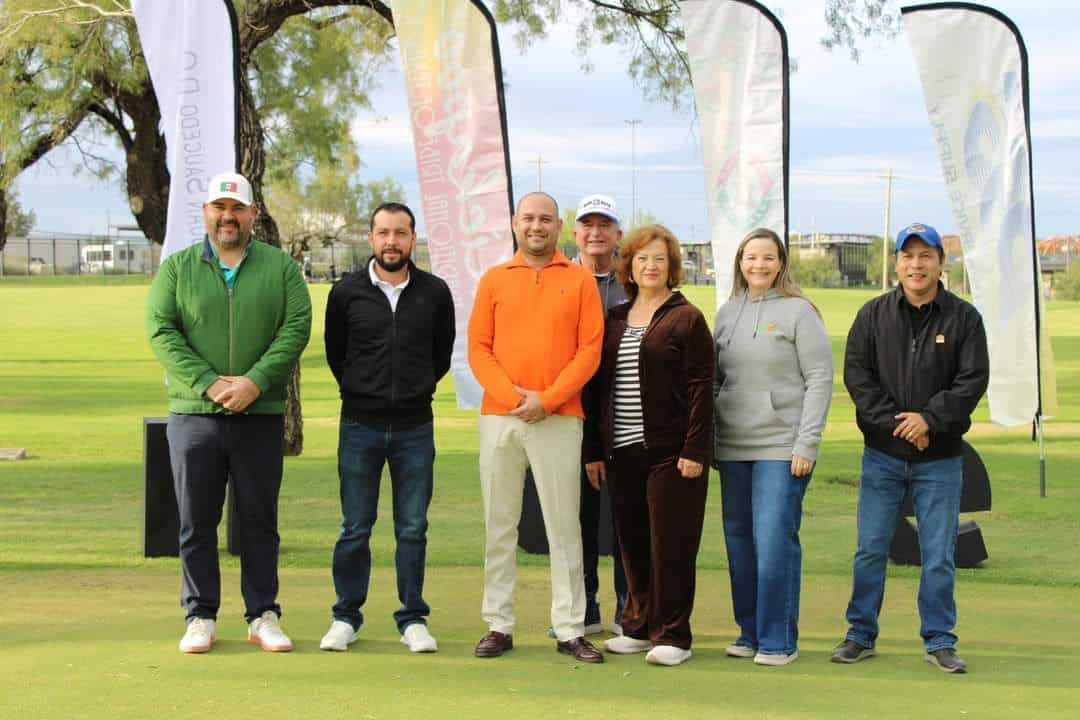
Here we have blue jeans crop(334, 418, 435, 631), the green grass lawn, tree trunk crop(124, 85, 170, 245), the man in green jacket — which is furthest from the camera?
tree trunk crop(124, 85, 170, 245)

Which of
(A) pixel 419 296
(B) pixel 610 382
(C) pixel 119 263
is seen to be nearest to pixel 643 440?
(B) pixel 610 382

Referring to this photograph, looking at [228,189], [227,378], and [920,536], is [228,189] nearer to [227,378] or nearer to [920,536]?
Answer: [227,378]

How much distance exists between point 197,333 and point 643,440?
1.91 m

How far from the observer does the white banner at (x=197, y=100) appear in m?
8.26

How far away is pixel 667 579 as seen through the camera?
5457 millimetres

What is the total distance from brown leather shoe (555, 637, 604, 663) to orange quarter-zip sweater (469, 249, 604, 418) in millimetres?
936

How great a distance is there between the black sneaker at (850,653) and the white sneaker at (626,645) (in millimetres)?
778

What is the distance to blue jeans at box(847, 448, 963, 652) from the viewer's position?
5453 mm

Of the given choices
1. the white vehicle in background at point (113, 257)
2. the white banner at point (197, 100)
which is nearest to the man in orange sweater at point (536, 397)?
the white banner at point (197, 100)

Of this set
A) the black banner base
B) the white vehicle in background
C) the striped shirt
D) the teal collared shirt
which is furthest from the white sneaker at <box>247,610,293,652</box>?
the white vehicle in background

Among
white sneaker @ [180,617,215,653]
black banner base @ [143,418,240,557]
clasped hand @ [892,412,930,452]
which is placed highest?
clasped hand @ [892,412,930,452]

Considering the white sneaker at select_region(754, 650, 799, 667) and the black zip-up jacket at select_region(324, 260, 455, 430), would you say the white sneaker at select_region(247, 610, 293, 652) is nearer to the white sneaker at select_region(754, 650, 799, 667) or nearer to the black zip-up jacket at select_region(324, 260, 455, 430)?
the black zip-up jacket at select_region(324, 260, 455, 430)

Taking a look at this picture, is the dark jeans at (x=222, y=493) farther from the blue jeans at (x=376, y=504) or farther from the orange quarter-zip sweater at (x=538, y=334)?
the orange quarter-zip sweater at (x=538, y=334)

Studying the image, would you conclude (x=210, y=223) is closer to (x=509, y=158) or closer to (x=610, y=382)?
(x=610, y=382)
